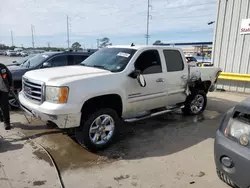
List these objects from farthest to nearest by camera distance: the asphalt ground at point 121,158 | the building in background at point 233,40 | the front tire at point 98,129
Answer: the building in background at point 233,40
the front tire at point 98,129
the asphalt ground at point 121,158

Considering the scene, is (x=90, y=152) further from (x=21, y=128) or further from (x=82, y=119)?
(x=21, y=128)

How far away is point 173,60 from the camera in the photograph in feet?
17.5

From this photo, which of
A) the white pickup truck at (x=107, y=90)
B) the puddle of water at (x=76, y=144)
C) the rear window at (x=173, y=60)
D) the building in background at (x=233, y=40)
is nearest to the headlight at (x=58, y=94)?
the white pickup truck at (x=107, y=90)

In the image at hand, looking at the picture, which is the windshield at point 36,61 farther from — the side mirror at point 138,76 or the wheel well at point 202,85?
the wheel well at point 202,85

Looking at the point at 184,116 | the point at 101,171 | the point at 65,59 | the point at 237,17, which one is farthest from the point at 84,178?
the point at 237,17

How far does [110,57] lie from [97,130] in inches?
65.4

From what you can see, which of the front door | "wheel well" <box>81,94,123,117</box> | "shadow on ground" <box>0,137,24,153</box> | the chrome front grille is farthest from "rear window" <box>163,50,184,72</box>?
"shadow on ground" <box>0,137,24,153</box>

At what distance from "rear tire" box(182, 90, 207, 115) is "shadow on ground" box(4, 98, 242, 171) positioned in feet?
0.62

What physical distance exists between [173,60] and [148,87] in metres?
1.21

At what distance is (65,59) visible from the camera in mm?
7508

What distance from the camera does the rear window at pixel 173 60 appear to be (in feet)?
16.9

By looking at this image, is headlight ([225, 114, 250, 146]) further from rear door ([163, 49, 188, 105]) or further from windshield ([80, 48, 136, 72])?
rear door ([163, 49, 188, 105])

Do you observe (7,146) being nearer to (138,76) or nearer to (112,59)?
(112,59)

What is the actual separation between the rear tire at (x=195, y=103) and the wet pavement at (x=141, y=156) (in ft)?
1.59
